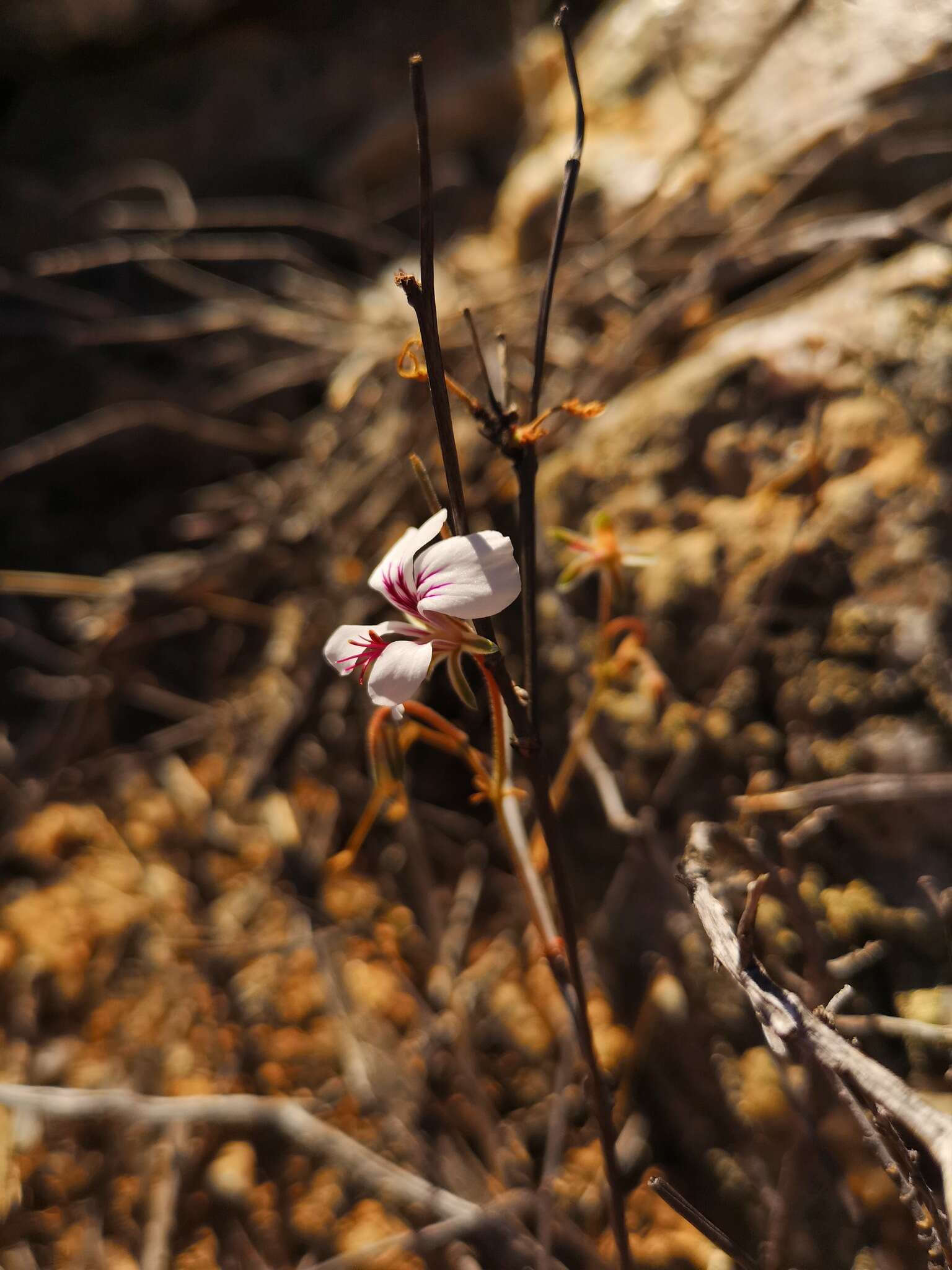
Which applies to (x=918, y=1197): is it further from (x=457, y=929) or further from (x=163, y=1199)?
(x=163, y=1199)

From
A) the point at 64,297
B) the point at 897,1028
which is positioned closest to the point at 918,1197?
the point at 897,1028

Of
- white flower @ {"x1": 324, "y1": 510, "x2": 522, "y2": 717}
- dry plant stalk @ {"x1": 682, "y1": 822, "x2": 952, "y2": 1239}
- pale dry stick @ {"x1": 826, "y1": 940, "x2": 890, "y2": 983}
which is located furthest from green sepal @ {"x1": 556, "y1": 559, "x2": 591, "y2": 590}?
pale dry stick @ {"x1": 826, "y1": 940, "x2": 890, "y2": 983}

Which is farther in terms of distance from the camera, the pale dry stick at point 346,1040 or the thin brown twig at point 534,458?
the pale dry stick at point 346,1040

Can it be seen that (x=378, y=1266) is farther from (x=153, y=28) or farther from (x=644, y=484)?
(x=153, y=28)

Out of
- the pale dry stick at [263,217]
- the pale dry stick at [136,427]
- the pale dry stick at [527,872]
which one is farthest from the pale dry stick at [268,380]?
the pale dry stick at [527,872]

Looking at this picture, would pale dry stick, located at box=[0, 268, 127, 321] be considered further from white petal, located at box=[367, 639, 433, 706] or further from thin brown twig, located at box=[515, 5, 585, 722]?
white petal, located at box=[367, 639, 433, 706]

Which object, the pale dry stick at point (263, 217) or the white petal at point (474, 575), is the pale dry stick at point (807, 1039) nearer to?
the white petal at point (474, 575)
